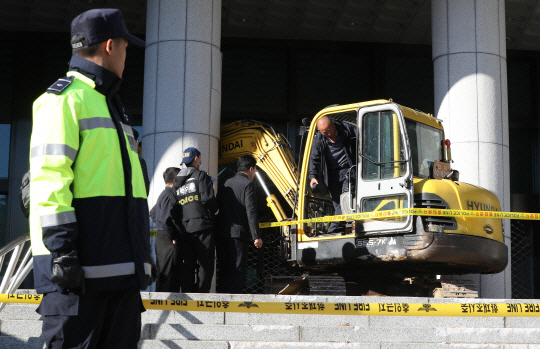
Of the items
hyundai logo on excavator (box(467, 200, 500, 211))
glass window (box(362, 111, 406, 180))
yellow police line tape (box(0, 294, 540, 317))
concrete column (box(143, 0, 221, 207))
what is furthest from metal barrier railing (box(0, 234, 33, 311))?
hyundai logo on excavator (box(467, 200, 500, 211))

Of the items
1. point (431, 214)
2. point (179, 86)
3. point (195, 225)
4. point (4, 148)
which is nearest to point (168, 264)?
point (195, 225)

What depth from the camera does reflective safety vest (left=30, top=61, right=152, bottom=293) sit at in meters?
2.79

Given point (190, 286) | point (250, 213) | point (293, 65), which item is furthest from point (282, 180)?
point (293, 65)

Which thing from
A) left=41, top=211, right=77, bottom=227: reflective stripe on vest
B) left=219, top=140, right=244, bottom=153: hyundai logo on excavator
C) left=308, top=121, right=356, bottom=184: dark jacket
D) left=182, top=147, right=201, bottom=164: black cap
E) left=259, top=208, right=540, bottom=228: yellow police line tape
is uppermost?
left=219, top=140, right=244, bottom=153: hyundai logo on excavator

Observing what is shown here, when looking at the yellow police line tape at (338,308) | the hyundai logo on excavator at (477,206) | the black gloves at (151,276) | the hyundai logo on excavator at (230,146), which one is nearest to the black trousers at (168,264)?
the yellow police line tape at (338,308)

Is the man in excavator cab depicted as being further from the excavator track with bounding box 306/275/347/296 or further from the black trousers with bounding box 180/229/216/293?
the black trousers with bounding box 180/229/216/293

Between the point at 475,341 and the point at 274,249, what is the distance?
330 inches

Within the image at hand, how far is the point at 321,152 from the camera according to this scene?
30.5 ft

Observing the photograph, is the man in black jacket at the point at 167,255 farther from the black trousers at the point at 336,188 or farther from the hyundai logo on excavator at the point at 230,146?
the hyundai logo on excavator at the point at 230,146

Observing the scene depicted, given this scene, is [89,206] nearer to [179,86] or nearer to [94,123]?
[94,123]

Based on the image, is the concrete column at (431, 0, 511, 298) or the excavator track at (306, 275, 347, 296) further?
the concrete column at (431, 0, 511, 298)

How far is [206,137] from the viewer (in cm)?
1063

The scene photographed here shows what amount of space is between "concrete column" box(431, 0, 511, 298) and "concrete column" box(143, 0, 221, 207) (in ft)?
12.9

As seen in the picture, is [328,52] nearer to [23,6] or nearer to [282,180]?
[282,180]
